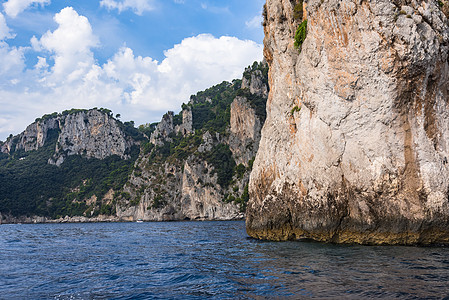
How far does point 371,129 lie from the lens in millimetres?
17016

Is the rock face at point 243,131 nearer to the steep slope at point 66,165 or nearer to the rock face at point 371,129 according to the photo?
the steep slope at point 66,165

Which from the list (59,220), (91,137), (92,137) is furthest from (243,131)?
(91,137)

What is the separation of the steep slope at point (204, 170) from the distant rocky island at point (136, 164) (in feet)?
0.94

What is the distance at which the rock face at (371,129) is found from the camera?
52.3ft

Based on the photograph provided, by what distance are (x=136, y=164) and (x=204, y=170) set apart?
3264cm

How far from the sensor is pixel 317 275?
10227 mm

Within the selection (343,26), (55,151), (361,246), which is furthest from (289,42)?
(55,151)

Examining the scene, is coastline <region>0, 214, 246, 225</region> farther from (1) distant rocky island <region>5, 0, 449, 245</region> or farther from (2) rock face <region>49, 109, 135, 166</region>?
(1) distant rocky island <region>5, 0, 449, 245</region>

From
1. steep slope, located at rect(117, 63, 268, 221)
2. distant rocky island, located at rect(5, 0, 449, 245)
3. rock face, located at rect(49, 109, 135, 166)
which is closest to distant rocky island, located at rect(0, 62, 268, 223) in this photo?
steep slope, located at rect(117, 63, 268, 221)

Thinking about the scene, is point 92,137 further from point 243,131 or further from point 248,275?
point 248,275

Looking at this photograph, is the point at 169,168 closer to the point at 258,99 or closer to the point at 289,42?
the point at 258,99

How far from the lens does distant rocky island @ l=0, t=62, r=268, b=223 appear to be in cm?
9031

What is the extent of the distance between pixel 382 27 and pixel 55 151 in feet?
498

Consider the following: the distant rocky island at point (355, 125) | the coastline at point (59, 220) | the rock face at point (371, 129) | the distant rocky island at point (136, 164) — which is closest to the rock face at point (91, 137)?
the distant rocky island at point (136, 164)
